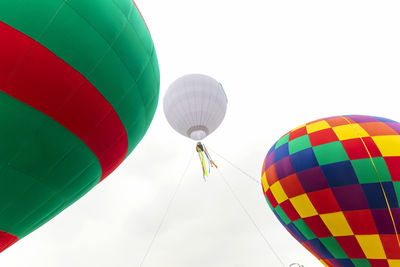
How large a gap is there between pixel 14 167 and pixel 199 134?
9815 millimetres

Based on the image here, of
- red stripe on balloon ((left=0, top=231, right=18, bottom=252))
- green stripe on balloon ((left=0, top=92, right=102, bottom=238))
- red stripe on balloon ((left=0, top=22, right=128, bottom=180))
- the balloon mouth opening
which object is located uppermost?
the balloon mouth opening

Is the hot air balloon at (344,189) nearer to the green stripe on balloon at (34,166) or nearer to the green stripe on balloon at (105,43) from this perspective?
the green stripe on balloon at (105,43)

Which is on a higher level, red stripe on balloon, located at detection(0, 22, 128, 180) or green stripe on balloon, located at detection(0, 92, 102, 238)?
red stripe on balloon, located at detection(0, 22, 128, 180)

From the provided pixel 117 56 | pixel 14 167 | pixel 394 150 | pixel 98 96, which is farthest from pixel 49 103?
pixel 394 150

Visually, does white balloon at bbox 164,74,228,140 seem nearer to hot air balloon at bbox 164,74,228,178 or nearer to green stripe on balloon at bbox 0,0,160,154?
hot air balloon at bbox 164,74,228,178

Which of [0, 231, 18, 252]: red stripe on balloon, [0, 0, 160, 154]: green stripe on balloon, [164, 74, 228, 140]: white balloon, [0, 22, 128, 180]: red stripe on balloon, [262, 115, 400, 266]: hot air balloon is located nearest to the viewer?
[0, 22, 128, 180]: red stripe on balloon

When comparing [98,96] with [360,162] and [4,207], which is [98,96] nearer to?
[4,207]

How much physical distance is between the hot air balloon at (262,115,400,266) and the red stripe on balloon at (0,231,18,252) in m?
7.85

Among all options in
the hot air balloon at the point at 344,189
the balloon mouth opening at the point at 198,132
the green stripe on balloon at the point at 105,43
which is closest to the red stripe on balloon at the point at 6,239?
the green stripe on balloon at the point at 105,43

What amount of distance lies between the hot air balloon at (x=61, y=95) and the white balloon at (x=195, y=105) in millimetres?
7625

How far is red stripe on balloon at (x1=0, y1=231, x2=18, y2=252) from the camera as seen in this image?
406 centimetres

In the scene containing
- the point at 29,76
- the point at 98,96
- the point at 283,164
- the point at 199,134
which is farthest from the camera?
the point at 199,134

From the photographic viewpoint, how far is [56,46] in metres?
3.53

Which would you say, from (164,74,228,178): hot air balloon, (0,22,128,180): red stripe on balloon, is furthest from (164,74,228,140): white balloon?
Result: (0,22,128,180): red stripe on balloon
